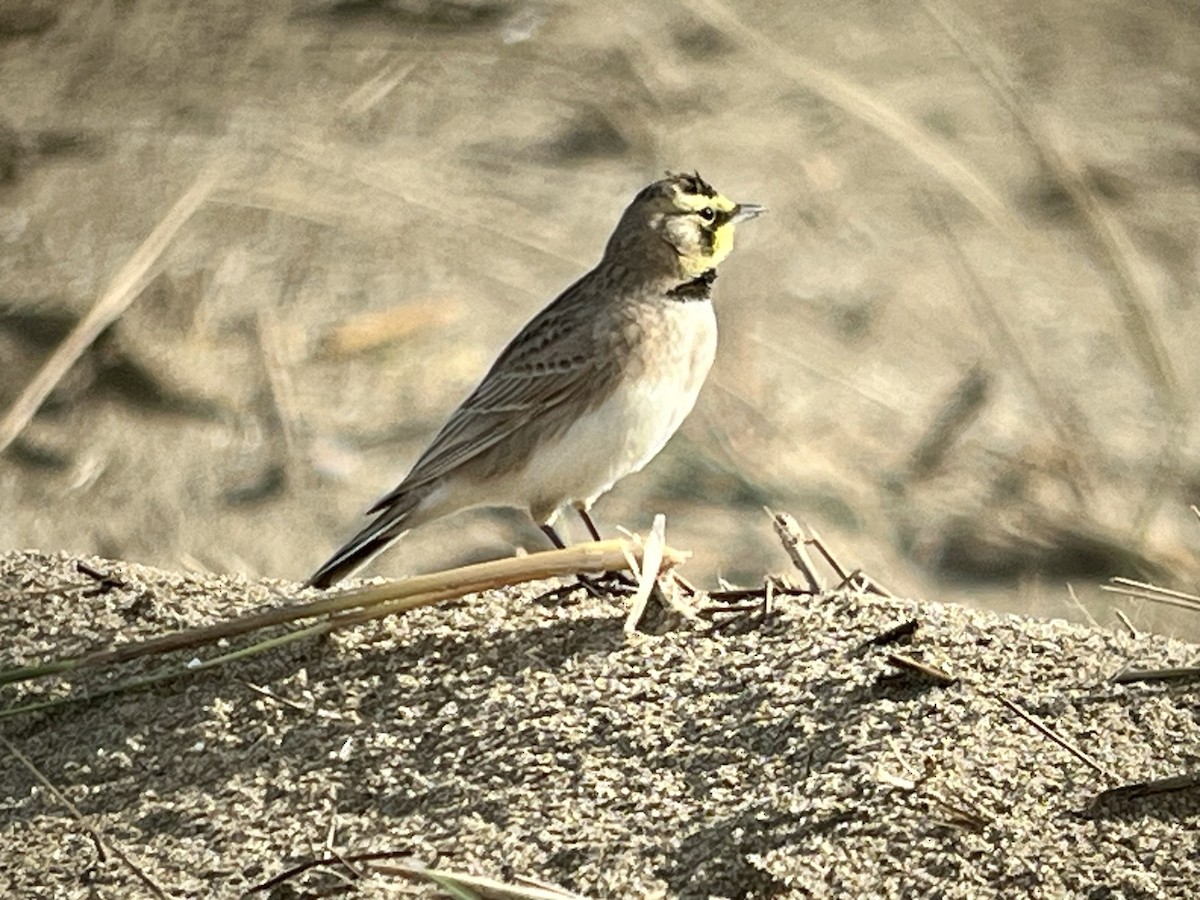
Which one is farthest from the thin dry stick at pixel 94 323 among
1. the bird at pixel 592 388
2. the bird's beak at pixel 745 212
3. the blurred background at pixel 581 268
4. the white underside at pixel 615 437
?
the bird's beak at pixel 745 212

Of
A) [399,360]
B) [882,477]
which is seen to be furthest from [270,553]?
[882,477]

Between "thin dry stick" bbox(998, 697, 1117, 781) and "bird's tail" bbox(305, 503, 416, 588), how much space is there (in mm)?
1637

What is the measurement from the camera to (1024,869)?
2.80 metres

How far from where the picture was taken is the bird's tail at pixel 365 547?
450 centimetres

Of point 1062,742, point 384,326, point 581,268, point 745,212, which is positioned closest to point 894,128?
point 745,212

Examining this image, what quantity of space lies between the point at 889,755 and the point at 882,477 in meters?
3.47

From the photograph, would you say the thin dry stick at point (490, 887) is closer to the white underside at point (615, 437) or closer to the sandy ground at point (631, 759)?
the sandy ground at point (631, 759)

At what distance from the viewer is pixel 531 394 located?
4.78 metres

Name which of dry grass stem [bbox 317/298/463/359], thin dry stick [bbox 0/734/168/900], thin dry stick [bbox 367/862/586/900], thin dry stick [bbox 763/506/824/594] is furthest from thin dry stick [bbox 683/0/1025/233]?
dry grass stem [bbox 317/298/463/359]

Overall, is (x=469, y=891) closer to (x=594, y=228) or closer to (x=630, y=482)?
(x=630, y=482)

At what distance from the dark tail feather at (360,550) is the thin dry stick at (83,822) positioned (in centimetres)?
114

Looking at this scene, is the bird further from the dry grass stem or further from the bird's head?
the dry grass stem

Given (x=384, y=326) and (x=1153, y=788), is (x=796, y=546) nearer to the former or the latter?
(x=1153, y=788)

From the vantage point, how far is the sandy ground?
285cm
